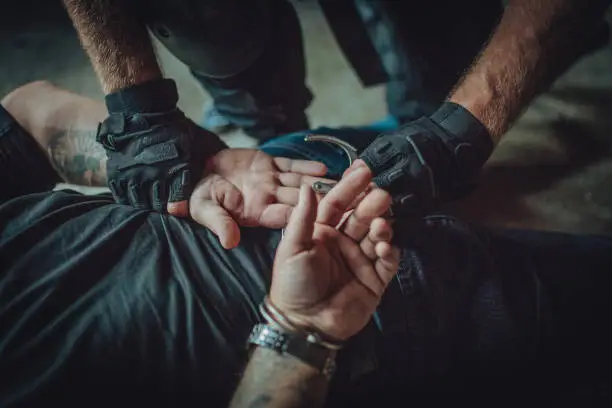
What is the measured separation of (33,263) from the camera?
23.1 inches

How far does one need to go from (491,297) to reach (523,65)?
0.40 m

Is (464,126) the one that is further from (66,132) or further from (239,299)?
(66,132)

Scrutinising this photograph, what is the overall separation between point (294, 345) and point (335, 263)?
10 centimetres

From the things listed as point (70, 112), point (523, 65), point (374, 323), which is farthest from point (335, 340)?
point (70, 112)

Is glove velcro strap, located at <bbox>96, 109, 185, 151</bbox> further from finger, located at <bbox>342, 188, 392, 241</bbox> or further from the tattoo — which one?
finger, located at <bbox>342, 188, 392, 241</bbox>

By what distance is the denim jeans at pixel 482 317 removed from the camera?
2.03 ft

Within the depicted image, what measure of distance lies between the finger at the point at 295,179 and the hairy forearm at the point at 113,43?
0.30 meters

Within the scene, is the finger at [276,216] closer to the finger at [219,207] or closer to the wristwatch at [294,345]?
the finger at [219,207]

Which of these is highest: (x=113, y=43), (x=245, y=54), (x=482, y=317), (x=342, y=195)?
(x=113, y=43)

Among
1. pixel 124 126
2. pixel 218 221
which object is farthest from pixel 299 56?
pixel 218 221

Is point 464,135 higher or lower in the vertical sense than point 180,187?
lower

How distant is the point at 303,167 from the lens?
764mm

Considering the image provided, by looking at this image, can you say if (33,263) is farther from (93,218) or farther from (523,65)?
(523,65)

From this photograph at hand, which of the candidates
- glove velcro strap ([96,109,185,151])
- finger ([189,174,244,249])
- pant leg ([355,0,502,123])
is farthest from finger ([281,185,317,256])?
pant leg ([355,0,502,123])
